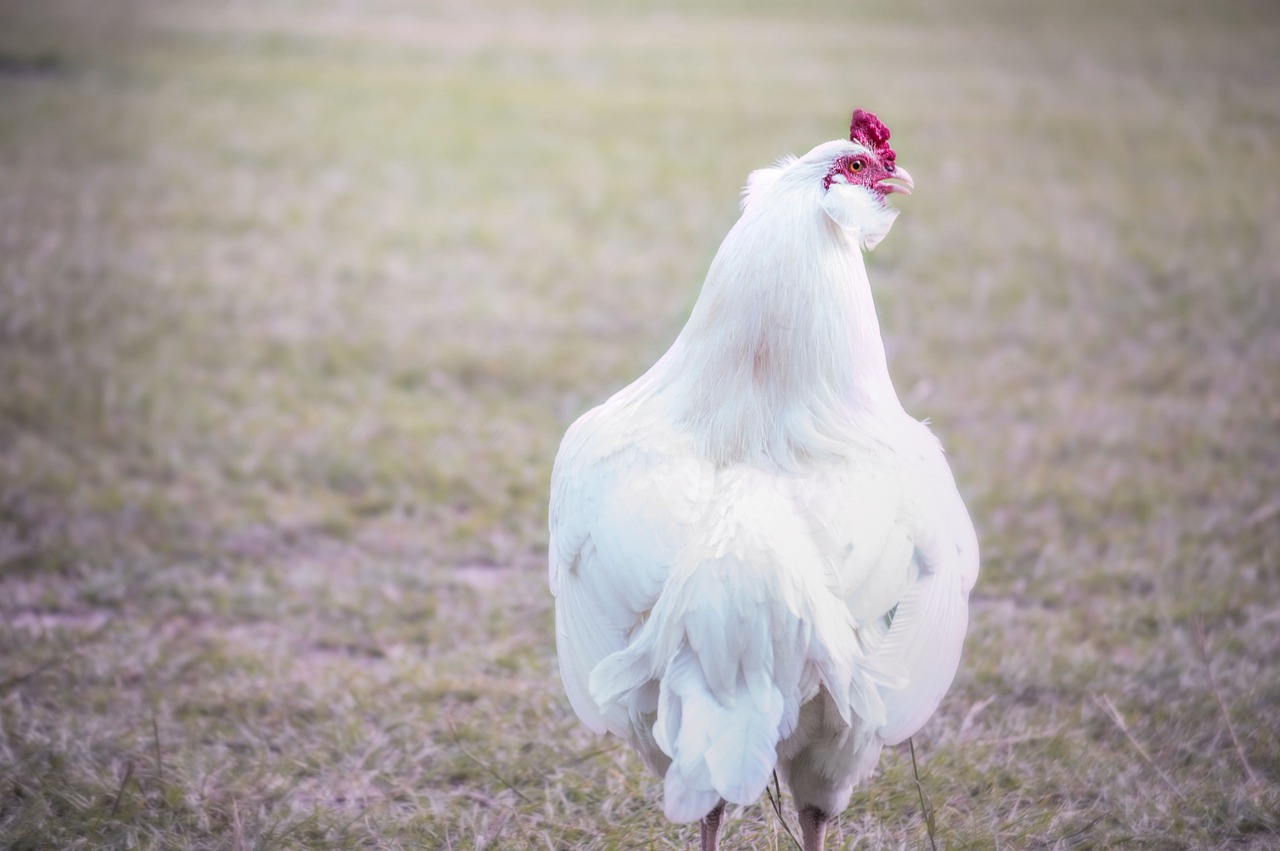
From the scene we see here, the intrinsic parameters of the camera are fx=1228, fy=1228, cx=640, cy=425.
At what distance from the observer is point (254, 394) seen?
6.00 meters

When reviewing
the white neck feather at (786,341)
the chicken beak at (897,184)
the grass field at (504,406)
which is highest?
the chicken beak at (897,184)

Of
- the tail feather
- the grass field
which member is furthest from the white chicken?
the grass field

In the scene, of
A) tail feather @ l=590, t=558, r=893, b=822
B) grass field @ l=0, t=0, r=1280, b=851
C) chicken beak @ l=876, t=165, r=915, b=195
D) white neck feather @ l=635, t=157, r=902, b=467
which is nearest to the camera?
tail feather @ l=590, t=558, r=893, b=822

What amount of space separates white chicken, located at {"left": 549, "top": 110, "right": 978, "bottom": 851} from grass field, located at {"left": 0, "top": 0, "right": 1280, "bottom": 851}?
0.75 metres

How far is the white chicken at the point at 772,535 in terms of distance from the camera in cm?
236

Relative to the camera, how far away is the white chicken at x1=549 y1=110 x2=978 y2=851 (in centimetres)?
236

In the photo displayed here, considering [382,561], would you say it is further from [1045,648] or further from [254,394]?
[1045,648]

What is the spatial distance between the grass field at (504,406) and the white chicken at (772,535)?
29.6 inches

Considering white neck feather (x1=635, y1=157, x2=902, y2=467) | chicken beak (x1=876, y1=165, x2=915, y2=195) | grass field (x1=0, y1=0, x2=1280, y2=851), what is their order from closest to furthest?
white neck feather (x1=635, y1=157, x2=902, y2=467) → chicken beak (x1=876, y1=165, x2=915, y2=195) → grass field (x1=0, y1=0, x2=1280, y2=851)

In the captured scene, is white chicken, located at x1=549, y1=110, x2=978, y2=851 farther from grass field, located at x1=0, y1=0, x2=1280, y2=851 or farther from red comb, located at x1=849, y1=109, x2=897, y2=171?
grass field, located at x1=0, y1=0, x2=1280, y2=851

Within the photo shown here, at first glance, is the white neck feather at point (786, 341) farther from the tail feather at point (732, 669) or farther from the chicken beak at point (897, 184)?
the tail feather at point (732, 669)

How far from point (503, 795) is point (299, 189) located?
21.3ft

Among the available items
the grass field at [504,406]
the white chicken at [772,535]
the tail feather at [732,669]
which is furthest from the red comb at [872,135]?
the grass field at [504,406]

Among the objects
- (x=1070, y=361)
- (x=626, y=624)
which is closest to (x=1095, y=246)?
(x=1070, y=361)
